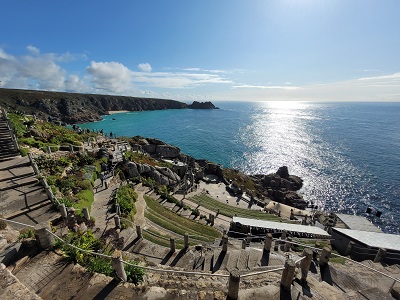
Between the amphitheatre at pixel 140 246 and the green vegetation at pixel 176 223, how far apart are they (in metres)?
0.11

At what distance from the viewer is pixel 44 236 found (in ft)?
27.6

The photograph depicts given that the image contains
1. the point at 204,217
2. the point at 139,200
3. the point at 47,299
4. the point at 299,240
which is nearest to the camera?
the point at 47,299

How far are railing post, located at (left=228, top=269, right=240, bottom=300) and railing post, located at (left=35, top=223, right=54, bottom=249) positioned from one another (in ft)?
25.0

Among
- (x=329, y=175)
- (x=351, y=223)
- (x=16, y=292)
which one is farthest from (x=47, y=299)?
(x=329, y=175)

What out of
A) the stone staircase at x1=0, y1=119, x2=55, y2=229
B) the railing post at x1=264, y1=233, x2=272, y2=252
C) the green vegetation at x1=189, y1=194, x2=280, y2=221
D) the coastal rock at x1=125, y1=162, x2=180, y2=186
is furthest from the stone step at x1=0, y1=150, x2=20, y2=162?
the railing post at x1=264, y1=233, x2=272, y2=252

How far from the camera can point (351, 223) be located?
25.8 meters

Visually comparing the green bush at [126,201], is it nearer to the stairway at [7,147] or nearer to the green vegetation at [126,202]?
the green vegetation at [126,202]

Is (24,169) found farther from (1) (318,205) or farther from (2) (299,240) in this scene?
(1) (318,205)

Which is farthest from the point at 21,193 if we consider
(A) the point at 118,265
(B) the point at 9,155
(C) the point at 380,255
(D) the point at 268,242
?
(C) the point at 380,255

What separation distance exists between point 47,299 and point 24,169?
14378mm

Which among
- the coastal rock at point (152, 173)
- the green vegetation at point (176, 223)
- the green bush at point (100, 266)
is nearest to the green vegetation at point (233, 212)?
the coastal rock at point (152, 173)

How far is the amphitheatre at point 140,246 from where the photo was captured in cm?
709

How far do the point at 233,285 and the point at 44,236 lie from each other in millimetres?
7933

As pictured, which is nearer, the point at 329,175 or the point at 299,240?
the point at 299,240
